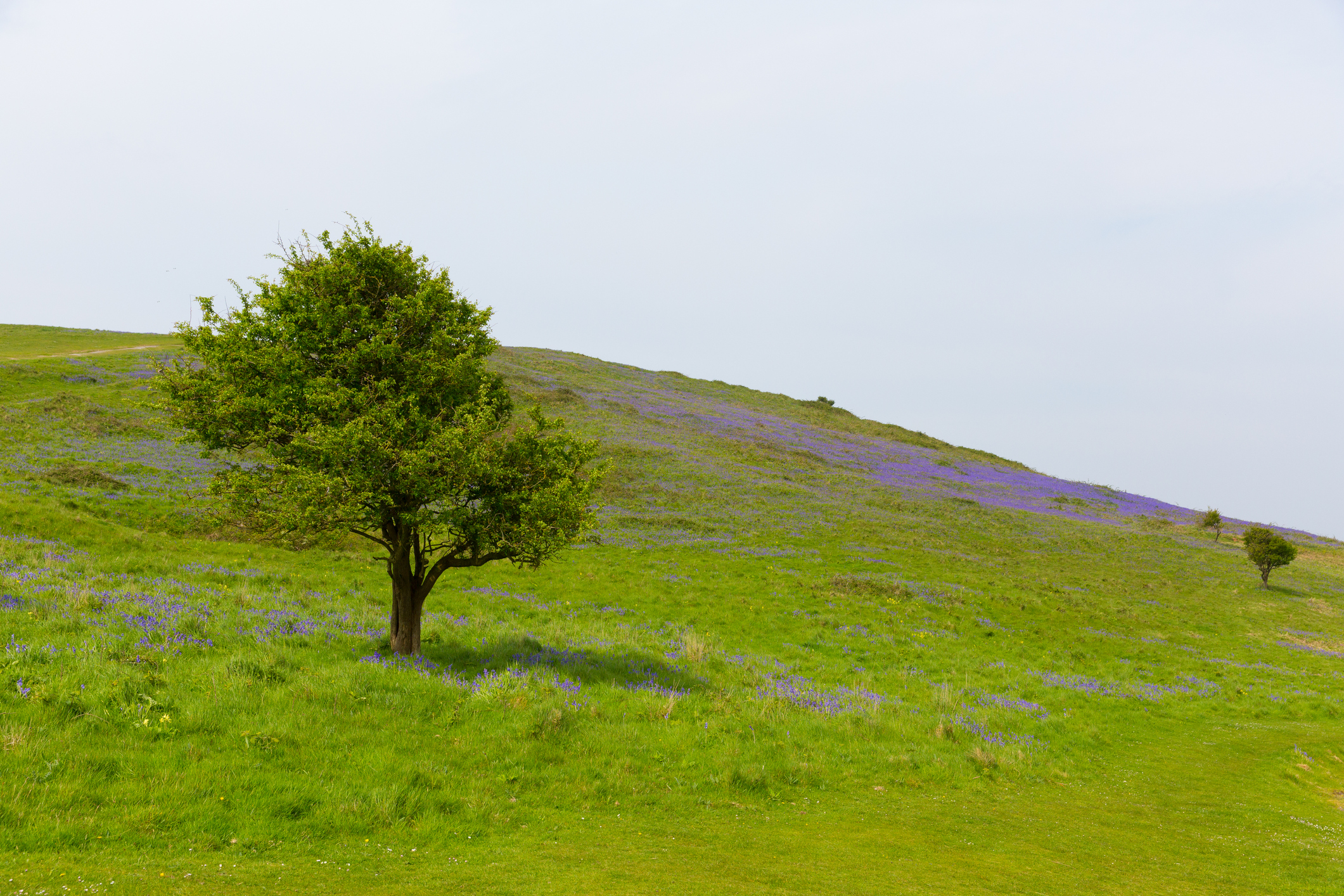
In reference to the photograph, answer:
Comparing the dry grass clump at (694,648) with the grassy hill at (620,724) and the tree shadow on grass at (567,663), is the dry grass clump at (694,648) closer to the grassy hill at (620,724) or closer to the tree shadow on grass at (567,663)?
the grassy hill at (620,724)

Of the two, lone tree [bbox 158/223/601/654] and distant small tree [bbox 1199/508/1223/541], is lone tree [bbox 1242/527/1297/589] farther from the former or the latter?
lone tree [bbox 158/223/601/654]

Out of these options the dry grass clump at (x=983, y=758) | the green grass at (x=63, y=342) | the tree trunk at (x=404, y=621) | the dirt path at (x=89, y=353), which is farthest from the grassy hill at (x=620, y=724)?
the green grass at (x=63, y=342)

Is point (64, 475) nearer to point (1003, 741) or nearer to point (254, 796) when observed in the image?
point (254, 796)

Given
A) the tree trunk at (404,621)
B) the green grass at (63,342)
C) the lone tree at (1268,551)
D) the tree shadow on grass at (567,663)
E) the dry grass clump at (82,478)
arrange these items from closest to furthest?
the tree shadow on grass at (567,663) → the tree trunk at (404,621) → the dry grass clump at (82,478) → the lone tree at (1268,551) → the green grass at (63,342)

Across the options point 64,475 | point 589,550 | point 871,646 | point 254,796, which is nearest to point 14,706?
point 254,796

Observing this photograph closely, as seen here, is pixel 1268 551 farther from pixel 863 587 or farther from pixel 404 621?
pixel 404 621

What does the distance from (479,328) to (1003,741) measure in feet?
56.2

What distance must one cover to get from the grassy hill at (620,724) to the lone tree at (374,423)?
7.40ft

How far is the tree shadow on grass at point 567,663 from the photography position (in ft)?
52.2

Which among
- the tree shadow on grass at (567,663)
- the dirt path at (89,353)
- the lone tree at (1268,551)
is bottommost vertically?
the tree shadow on grass at (567,663)

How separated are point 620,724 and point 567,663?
4.02 m

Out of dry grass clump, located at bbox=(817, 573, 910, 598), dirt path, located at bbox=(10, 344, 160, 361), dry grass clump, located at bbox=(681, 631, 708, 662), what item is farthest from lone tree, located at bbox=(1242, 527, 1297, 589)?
dirt path, located at bbox=(10, 344, 160, 361)

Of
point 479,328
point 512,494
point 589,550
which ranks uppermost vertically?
point 479,328

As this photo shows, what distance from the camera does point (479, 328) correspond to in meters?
17.2
